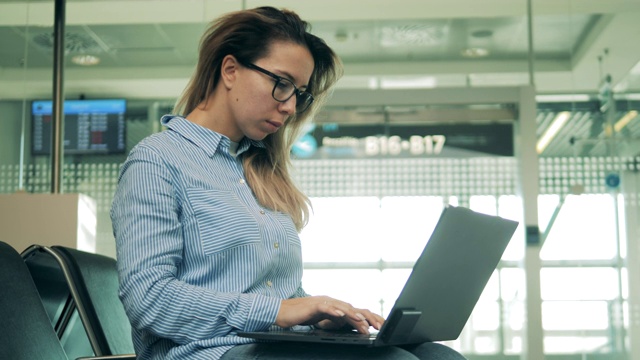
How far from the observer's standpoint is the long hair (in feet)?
5.54

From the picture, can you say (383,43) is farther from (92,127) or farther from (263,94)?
(263,94)

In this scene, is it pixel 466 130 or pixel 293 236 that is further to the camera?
pixel 466 130

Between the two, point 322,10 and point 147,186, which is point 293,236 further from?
point 322,10

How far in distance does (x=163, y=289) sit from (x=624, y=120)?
4.14m

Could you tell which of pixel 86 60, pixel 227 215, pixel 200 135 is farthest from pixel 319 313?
pixel 86 60

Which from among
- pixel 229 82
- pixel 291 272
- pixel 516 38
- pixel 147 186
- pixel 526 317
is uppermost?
pixel 516 38

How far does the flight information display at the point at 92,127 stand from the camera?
5.09m

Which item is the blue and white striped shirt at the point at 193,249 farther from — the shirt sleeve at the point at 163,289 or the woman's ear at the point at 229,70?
the woman's ear at the point at 229,70

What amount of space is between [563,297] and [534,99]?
1.09 m

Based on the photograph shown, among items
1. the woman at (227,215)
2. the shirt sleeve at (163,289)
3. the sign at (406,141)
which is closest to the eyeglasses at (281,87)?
the woman at (227,215)

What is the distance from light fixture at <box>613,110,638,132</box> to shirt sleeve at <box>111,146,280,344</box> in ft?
13.1

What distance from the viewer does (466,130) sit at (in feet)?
16.6

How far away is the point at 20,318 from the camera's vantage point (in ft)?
5.42

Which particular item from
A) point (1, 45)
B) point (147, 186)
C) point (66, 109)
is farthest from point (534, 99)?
point (147, 186)
